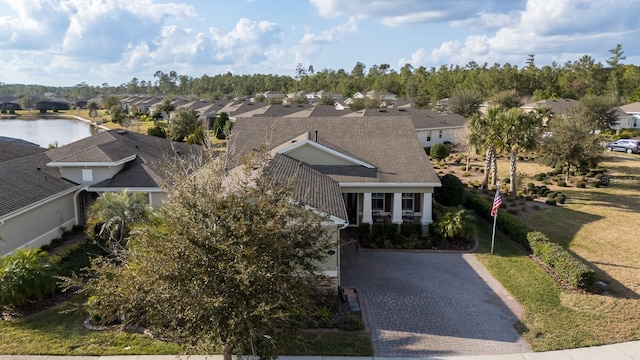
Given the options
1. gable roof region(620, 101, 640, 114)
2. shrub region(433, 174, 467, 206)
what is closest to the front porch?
shrub region(433, 174, 467, 206)

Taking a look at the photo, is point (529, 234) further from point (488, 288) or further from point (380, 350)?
point (380, 350)

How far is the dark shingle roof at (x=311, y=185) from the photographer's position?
16.2 meters

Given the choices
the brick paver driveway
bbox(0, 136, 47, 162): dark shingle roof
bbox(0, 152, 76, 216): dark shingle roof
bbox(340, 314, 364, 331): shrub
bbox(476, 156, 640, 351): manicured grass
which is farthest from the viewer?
bbox(0, 136, 47, 162): dark shingle roof

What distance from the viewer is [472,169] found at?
40.9 metres

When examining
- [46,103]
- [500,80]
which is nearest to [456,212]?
[500,80]

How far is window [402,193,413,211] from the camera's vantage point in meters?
23.9

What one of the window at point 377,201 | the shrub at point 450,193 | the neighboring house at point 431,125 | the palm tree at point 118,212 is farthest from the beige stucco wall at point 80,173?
the neighboring house at point 431,125

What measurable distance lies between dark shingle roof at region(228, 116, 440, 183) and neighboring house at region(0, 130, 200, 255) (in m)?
5.24

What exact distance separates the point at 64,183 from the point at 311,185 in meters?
13.0

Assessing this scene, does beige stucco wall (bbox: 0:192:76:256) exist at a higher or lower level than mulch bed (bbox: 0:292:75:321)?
higher

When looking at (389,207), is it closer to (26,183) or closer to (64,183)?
(64,183)

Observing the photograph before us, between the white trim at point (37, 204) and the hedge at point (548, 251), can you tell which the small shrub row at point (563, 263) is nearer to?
the hedge at point (548, 251)

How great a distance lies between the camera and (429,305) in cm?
1588

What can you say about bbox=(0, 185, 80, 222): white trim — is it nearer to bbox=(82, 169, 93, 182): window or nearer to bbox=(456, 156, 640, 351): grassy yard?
bbox=(82, 169, 93, 182): window
